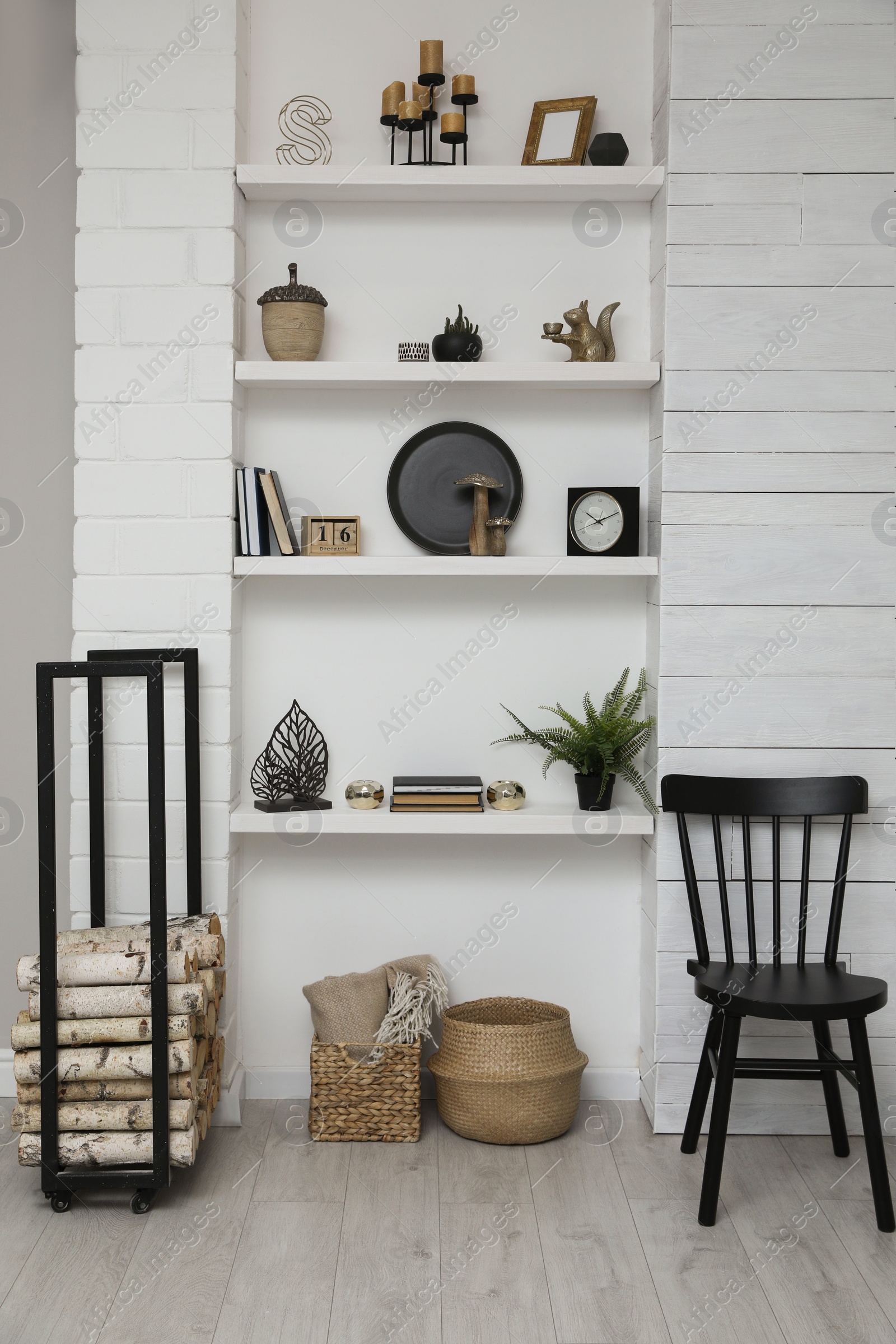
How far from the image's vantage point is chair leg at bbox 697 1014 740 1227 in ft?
6.73

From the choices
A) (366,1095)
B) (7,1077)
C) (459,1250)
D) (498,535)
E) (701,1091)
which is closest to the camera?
(459,1250)

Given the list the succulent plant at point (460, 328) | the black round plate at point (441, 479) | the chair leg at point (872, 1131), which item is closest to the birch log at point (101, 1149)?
the chair leg at point (872, 1131)

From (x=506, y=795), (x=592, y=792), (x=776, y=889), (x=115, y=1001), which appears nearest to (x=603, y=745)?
(x=592, y=792)

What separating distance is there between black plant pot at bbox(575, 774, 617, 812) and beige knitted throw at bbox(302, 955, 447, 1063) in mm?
552

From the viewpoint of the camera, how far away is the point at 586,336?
2494 mm

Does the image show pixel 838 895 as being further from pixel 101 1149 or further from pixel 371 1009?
pixel 101 1149

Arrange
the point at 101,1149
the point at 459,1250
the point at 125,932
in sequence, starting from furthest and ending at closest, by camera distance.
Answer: the point at 125,932 < the point at 101,1149 < the point at 459,1250

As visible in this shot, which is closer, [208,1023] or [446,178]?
[208,1023]

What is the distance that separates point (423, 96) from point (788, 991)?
2122 millimetres

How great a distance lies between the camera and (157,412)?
2455 millimetres

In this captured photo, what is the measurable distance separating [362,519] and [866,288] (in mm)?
1279

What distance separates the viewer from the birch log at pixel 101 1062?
209 cm

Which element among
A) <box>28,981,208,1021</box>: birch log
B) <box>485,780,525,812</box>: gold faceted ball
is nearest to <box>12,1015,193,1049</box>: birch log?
<box>28,981,208,1021</box>: birch log

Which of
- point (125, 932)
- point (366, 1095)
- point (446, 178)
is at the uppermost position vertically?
point (446, 178)
